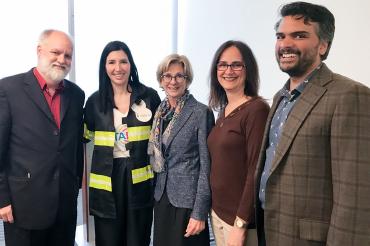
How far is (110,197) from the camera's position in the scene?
1.85 meters

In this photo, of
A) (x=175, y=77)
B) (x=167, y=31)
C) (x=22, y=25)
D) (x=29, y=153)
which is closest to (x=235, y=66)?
(x=175, y=77)

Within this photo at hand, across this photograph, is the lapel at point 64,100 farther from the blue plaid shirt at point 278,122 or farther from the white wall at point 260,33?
the blue plaid shirt at point 278,122

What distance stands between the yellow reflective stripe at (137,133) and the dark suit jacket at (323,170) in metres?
0.88

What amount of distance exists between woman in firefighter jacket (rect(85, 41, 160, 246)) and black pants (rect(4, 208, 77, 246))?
16 centimetres

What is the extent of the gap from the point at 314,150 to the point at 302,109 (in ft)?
0.50

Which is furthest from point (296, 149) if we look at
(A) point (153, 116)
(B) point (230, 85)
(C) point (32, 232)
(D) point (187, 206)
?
(C) point (32, 232)

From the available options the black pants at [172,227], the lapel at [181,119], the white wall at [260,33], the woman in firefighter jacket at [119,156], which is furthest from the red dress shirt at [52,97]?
the white wall at [260,33]

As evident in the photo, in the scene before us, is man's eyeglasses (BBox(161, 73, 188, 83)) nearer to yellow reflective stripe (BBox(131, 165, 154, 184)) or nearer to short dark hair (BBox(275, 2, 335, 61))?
yellow reflective stripe (BBox(131, 165, 154, 184))

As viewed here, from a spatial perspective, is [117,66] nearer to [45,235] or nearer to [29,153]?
[29,153]

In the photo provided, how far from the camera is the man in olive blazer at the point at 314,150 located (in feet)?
3.28

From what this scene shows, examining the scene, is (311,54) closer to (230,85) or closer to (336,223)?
(230,85)

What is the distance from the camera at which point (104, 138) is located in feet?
6.09

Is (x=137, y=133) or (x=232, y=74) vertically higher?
(x=232, y=74)

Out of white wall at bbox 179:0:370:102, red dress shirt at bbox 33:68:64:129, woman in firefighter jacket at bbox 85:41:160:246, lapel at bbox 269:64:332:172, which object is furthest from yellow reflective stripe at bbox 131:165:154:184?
lapel at bbox 269:64:332:172
